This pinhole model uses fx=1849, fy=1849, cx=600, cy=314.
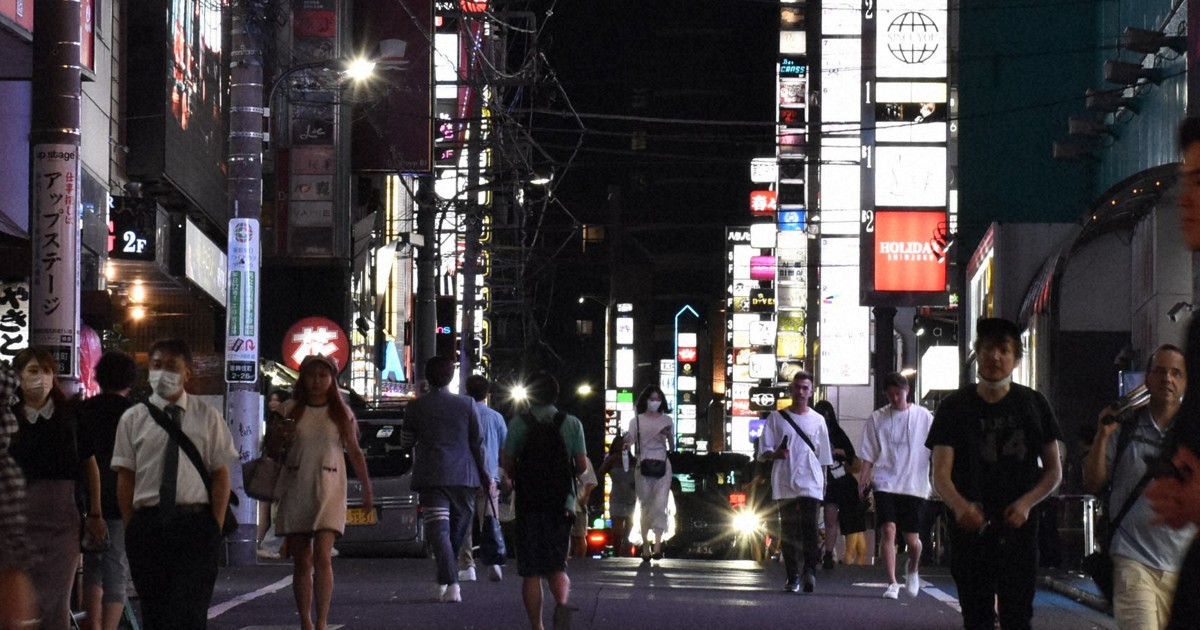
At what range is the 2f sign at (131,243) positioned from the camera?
21594mm

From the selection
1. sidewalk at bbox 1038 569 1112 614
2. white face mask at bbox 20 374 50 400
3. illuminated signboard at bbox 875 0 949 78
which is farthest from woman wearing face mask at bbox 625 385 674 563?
illuminated signboard at bbox 875 0 949 78

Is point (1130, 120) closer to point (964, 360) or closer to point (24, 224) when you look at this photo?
point (964, 360)

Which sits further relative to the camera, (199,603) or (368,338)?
(368,338)

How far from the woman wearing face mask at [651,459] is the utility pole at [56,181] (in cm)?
922

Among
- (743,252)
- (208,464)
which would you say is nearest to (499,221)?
(743,252)

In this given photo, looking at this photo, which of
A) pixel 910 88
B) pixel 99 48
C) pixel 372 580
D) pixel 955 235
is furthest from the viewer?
pixel 955 235

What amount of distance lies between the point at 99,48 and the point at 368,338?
2151 cm

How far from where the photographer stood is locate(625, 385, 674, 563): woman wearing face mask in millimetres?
19812

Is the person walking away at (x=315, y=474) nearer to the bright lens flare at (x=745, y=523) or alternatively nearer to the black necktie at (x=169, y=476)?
the black necktie at (x=169, y=476)

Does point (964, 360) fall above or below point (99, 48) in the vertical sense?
below

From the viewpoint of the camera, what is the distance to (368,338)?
4253 centimetres

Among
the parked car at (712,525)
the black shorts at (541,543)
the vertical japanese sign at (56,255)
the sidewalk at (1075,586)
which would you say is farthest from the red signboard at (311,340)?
the black shorts at (541,543)

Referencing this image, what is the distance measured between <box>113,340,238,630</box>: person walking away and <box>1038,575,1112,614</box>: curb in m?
7.09

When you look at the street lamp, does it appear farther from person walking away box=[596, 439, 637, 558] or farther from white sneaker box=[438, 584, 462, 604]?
white sneaker box=[438, 584, 462, 604]
